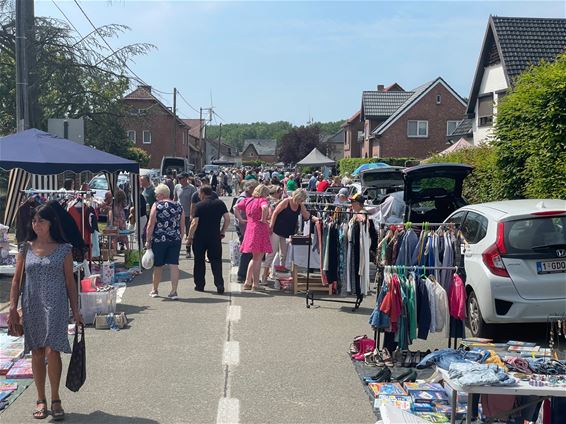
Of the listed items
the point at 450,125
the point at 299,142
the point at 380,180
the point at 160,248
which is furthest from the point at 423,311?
the point at 299,142

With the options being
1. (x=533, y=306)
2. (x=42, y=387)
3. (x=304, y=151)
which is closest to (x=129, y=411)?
(x=42, y=387)

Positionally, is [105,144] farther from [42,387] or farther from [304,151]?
[304,151]

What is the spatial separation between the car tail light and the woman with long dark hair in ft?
16.4

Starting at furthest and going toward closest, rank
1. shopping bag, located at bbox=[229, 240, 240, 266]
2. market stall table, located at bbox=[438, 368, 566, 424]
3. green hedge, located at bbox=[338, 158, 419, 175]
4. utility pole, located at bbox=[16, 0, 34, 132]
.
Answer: green hedge, located at bbox=[338, 158, 419, 175]
shopping bag, located at bbox=[229, 240, 240, 266]
utility pole, located at bbox=[16, 0, 34, 132]
market stall table, located at bbox=[438, 368, 566, 424]

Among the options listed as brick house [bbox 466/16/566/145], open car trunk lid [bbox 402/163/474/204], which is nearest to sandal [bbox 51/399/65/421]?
open car trunk lid [bbox 402/163/474/204]

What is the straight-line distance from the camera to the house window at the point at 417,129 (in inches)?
2067

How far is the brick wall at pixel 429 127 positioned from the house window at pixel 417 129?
238mm

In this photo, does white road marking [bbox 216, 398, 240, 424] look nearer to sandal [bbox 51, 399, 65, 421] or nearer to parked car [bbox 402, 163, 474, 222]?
sandal [bbox 51, 399, 65, 421]

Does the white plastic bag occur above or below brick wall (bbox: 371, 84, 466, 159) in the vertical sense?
below

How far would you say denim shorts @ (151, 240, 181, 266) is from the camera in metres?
11.6

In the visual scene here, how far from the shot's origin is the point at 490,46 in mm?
30172

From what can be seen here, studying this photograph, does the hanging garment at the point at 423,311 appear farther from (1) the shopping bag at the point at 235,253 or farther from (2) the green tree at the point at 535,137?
(1) the shopping bag at the point at 235,253

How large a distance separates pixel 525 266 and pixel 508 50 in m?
21.5

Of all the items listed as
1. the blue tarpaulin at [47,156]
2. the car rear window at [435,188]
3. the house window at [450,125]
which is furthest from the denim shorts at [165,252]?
the house window at [450,125]
